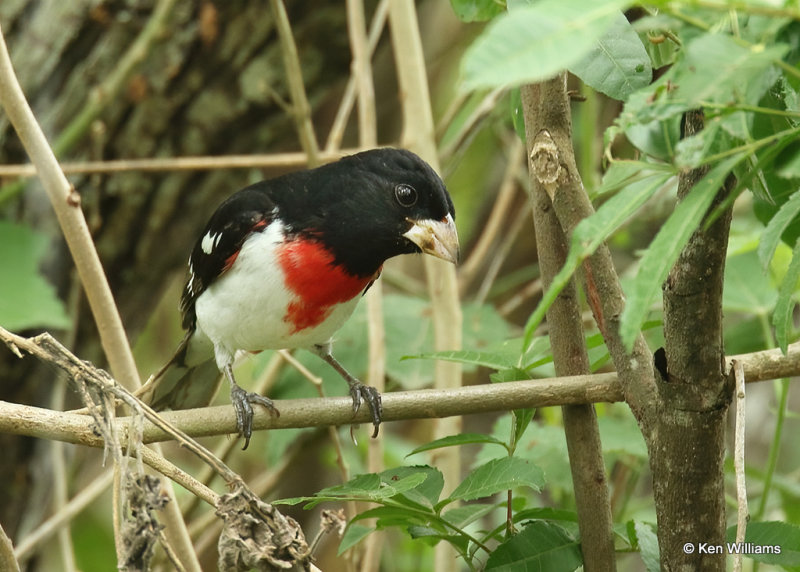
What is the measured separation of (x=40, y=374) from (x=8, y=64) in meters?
1.74

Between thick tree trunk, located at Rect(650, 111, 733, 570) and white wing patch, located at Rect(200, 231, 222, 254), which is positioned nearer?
thick tree trunk, located at Rect(650, 111, 733, 570)

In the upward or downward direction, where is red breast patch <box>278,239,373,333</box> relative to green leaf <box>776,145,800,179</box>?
downward

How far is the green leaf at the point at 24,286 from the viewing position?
10.2 feet


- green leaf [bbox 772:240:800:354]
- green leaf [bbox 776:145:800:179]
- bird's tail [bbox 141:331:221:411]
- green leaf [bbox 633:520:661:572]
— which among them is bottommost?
bird's tail [bbox 141:331:221:411]

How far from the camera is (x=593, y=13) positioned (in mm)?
731

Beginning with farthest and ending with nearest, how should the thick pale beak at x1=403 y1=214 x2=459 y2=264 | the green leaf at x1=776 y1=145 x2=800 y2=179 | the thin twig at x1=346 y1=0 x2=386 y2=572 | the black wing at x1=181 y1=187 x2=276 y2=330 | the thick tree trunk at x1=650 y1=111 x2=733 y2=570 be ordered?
the thin twig at x1=346 y1=0 x2=386 y2=572
the black wing at x1=181 y1=187 x2=276 y2=330
the thick pale beak at x1=403 y1=214 x2=459 y2=264
the thick tree trunk at x1=650 y1=111 x2=733 y2=570
the green leaf at x1=776 y1=145 x2=800 y2=179

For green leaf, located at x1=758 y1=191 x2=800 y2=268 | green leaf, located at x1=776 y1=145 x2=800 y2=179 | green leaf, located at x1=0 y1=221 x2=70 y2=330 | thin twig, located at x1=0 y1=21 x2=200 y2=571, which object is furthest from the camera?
green leaf, located at x1=0 y1=221 x2=70 y2=330

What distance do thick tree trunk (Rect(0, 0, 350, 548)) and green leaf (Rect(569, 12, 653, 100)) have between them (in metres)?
2.30

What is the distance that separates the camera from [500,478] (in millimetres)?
1524

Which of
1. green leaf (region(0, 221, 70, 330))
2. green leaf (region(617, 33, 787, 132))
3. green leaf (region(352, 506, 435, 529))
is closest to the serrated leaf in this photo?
green leaf (region(352, 506, 435, 529))

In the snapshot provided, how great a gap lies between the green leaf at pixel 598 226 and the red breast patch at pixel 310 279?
5.33 feet

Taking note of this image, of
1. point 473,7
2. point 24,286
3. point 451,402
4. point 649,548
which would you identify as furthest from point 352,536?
point 24,286

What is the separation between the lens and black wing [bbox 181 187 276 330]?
2672 millimetres

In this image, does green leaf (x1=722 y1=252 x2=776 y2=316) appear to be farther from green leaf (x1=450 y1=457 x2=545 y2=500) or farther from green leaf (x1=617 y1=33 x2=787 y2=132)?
green leaf (x1=617 y1=33 x2=787 y2=132)
